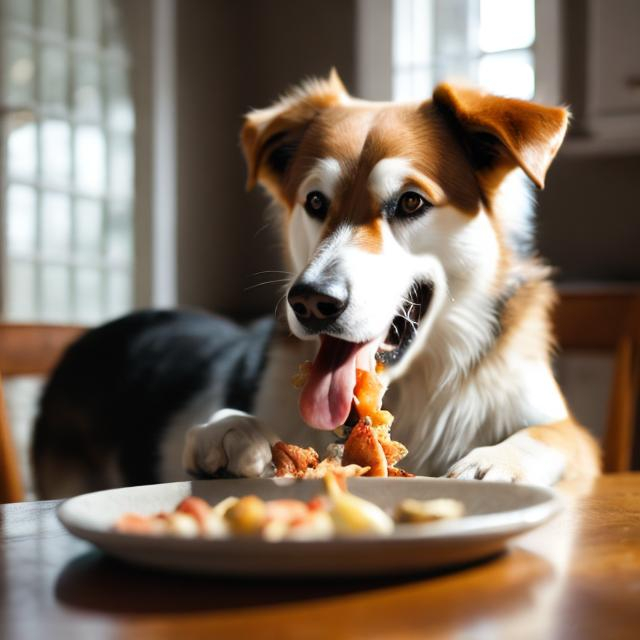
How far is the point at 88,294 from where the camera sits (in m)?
3.27

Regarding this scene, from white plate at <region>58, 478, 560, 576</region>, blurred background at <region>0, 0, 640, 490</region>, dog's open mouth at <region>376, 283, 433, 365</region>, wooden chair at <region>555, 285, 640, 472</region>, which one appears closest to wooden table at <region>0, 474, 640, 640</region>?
white plate at <region>58, 478, 560, 576</region>

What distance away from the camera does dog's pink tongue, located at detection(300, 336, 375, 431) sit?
3.16ft

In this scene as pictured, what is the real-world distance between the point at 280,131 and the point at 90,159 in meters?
2.04

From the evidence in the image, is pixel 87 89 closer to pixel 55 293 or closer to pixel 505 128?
pixel 55 293

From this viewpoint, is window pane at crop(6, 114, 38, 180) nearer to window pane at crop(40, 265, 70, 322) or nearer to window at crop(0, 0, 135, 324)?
window at crop(0, 0, 135, 324)

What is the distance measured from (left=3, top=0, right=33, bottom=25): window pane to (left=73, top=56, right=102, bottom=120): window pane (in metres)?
0.24

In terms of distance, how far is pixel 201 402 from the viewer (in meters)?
1.65

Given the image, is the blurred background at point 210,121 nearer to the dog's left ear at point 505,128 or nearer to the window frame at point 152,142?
the window frame at point 152,142

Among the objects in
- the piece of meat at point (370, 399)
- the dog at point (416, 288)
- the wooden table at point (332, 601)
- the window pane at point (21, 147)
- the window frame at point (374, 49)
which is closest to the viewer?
the wooden table at point (332, 601)

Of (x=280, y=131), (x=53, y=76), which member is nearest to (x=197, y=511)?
(x=280, y=131)

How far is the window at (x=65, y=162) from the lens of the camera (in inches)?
114

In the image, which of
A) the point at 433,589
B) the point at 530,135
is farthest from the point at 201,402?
the point at 433,589

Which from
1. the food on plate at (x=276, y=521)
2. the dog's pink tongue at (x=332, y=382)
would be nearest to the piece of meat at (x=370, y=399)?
the dog's pink tongue at (x=332, y=382)

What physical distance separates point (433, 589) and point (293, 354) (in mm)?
937
